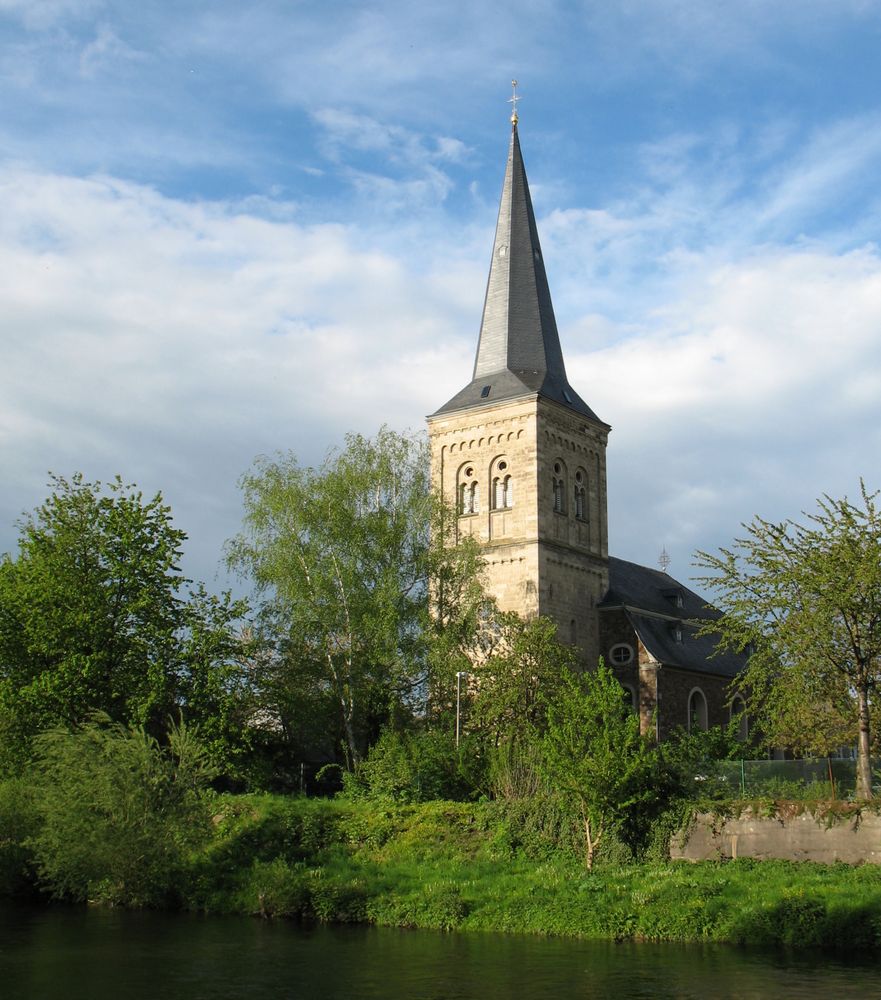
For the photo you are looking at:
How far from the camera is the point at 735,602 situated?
30844 mm

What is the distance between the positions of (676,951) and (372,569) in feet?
64.3

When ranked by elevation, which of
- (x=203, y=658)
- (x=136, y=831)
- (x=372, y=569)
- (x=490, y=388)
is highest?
(x=490, y=388)

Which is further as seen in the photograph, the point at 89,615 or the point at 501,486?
the point at 501,486

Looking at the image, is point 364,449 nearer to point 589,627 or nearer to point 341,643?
point 341,643

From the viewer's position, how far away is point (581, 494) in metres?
47.6

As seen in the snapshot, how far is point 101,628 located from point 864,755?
2032 centimetres

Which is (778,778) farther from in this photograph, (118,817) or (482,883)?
(118,817)

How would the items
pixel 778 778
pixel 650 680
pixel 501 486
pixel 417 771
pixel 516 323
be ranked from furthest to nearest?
pixel 516 323
pixel 501 486
pixel 650 680
pixel 417 771
pixel 778 778

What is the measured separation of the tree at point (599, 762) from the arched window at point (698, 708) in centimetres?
1993

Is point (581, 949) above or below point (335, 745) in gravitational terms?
below

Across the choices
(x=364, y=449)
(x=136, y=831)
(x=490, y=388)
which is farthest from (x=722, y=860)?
(x=490, y=388)

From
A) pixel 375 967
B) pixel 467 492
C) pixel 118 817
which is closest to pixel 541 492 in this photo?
pixel 467 492

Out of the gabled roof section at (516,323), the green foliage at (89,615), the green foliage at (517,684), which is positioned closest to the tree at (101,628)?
the green foliage at (89,615)

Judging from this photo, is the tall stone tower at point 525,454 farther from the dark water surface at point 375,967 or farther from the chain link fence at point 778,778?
the dark water surface at point 375,967
